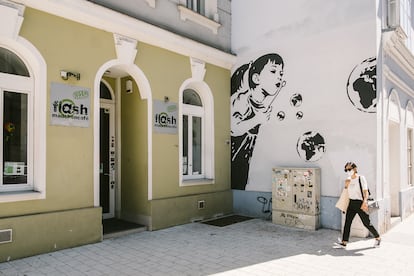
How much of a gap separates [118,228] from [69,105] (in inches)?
111

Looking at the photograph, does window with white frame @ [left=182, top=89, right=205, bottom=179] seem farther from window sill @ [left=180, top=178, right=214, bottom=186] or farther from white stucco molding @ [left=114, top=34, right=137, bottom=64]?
white stucco molding @ [left=114, top=34, right=137, bottom=64]

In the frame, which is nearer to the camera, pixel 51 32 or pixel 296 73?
pixel 51 32

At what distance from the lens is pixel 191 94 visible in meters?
9.41

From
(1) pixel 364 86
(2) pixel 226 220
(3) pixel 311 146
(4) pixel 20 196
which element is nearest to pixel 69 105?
(4) pixel 20 196

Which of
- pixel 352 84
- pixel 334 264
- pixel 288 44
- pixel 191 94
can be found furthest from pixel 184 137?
pixel 334 264

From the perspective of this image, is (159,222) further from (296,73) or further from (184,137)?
(296,73)

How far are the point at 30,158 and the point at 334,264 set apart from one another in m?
5.39

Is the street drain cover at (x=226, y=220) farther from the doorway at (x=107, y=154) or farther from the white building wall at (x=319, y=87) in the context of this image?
the doorway at (x=107, y=154)

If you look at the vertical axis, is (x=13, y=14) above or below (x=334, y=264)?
above

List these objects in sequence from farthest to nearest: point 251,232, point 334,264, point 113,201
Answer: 1. point 113,201
2. point 251,232
3. point 334,264

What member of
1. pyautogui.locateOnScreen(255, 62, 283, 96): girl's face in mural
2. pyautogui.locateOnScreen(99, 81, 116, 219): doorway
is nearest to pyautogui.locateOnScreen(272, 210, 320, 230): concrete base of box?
pyautogui.locateOnScreen(255, 62, 283, 96): girl's face in mural

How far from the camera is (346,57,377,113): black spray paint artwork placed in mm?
7660

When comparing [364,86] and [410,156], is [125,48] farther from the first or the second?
[410,156]

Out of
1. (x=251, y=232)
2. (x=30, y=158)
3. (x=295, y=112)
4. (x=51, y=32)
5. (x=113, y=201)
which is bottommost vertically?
(x=251, y=232)
